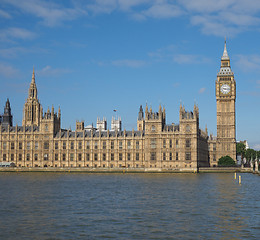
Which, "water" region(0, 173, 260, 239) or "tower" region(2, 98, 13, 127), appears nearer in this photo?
"water" region(0, 173, 260, 239)

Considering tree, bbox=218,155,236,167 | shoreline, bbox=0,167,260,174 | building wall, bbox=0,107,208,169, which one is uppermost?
building wall, bbox=0,107,208,169

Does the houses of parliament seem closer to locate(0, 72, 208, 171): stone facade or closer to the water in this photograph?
locate(0, 72, 208, 171): stone facade

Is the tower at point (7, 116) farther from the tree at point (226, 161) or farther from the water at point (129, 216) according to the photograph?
the water at point (129, 216)

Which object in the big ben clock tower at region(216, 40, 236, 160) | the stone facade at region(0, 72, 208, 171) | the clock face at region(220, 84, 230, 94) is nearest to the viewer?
the stone facade at region(0, 72, 208, 171)

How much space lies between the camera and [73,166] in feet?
504

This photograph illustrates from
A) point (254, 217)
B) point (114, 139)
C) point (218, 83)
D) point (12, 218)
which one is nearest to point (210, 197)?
point (254, 217)

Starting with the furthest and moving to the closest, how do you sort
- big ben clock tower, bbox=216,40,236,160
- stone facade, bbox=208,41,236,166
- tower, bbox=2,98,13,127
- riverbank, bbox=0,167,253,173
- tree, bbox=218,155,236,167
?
tower, bbox=2,98,13,127, stone facade, bbox=208,41,236,166, big ben clock tower, bbox=216,40,236,160, tree, bbox=218,155,236,167, riverbank, bbox=0,167,253,173

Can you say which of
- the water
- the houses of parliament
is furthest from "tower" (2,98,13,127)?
the water

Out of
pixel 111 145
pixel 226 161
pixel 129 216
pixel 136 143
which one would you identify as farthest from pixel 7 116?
pixel 129 216

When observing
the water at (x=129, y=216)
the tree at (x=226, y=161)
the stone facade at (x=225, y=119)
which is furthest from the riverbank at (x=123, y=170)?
the water at (x=129, y=216)

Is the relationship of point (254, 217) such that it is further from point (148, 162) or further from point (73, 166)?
point (73, 166)

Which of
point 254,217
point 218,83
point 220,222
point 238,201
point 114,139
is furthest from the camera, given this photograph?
point 218,83

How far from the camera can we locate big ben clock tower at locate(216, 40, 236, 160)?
15938cm

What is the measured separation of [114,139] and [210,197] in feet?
309
